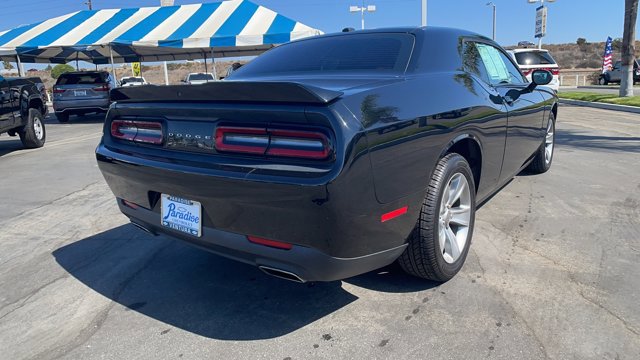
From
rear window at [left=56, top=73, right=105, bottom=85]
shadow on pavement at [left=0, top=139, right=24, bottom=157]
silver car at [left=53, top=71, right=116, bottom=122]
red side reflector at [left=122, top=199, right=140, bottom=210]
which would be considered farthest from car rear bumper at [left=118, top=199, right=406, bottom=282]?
rear window at [left=56, top=73, right=105, bottom=85]

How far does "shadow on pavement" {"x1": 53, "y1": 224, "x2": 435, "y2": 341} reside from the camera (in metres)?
2.54

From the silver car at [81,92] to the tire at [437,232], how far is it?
13944 millimetres

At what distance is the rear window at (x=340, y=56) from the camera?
9.59 ft

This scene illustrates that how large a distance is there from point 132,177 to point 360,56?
1632 millimetres

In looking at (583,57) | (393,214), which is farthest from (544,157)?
(583,57)

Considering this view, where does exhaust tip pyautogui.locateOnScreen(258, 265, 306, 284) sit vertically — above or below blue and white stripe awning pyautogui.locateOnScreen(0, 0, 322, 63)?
below

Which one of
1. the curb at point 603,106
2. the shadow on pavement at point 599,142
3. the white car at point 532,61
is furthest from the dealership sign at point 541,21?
the shadow on pavement at point 599,142

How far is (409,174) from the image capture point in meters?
2.31

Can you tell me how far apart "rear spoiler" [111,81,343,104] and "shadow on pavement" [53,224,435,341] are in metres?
1.19

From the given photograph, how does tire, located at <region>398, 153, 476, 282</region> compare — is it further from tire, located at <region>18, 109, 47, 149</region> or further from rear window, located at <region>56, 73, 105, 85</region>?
rear window, located at <region>56, 73, 105, 85</region>

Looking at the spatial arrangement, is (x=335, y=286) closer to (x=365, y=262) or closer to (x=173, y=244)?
(x=365, y=262)

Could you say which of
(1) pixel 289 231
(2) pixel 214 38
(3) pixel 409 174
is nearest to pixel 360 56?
(3) pixel 409 174

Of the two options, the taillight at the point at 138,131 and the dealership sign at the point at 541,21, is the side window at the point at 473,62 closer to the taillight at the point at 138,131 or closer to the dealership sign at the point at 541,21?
the taillight at the point at 138,131

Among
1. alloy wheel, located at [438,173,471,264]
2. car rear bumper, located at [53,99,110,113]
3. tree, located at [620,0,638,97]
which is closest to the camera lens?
alloy wheel, located at [438,173,471,264]
